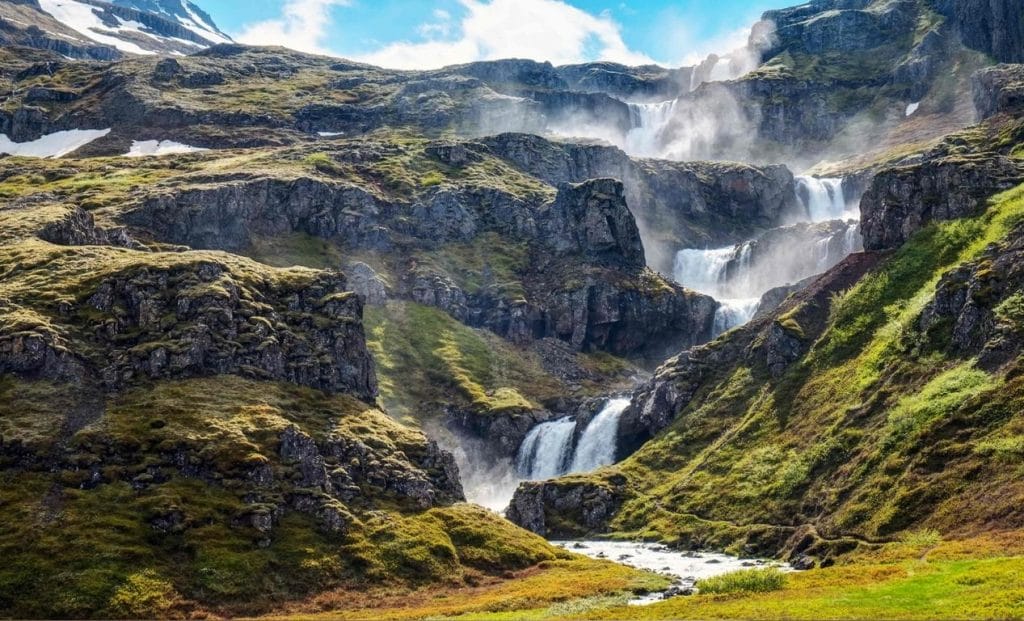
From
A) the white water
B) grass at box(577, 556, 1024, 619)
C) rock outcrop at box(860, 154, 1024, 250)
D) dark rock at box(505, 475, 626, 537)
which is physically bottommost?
grass at box(577, 556, 1024, 619)

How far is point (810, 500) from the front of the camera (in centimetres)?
8606

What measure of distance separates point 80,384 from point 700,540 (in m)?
72.9

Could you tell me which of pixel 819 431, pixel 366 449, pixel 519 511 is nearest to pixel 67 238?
pixel 366 449

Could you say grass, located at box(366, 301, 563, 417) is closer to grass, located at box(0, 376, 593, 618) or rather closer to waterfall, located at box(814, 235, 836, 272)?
grass, located at box(0, 376, 593, 618)

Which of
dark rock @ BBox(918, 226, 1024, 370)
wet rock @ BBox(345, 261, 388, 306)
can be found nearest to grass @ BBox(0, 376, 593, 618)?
dark rock @ BBox(918, 226, 1024, 370)

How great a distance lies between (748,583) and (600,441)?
82.0 metres

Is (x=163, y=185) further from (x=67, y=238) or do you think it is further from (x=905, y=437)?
(x=905, y=437)

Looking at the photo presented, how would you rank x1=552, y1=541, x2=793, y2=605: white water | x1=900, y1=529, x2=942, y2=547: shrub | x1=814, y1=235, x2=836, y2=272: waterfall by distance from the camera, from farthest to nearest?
x1=814, y1=235, x2=836, y2=272: waterfall < x1=552, y1=541, x2=793, y2=605: white water < x1=900, y1=529, x2=942, y2=547: shrub

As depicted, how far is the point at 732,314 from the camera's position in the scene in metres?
187

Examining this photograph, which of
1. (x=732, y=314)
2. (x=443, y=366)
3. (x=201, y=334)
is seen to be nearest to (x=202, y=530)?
(x=201, y=334)

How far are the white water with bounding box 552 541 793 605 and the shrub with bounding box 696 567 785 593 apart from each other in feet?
23.8

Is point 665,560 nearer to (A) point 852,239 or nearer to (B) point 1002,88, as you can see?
(A) point 852,239

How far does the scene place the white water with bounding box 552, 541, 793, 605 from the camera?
76500 mm

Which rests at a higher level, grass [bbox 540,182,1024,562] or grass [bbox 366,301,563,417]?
grass [bbox 366,301,563,417]
